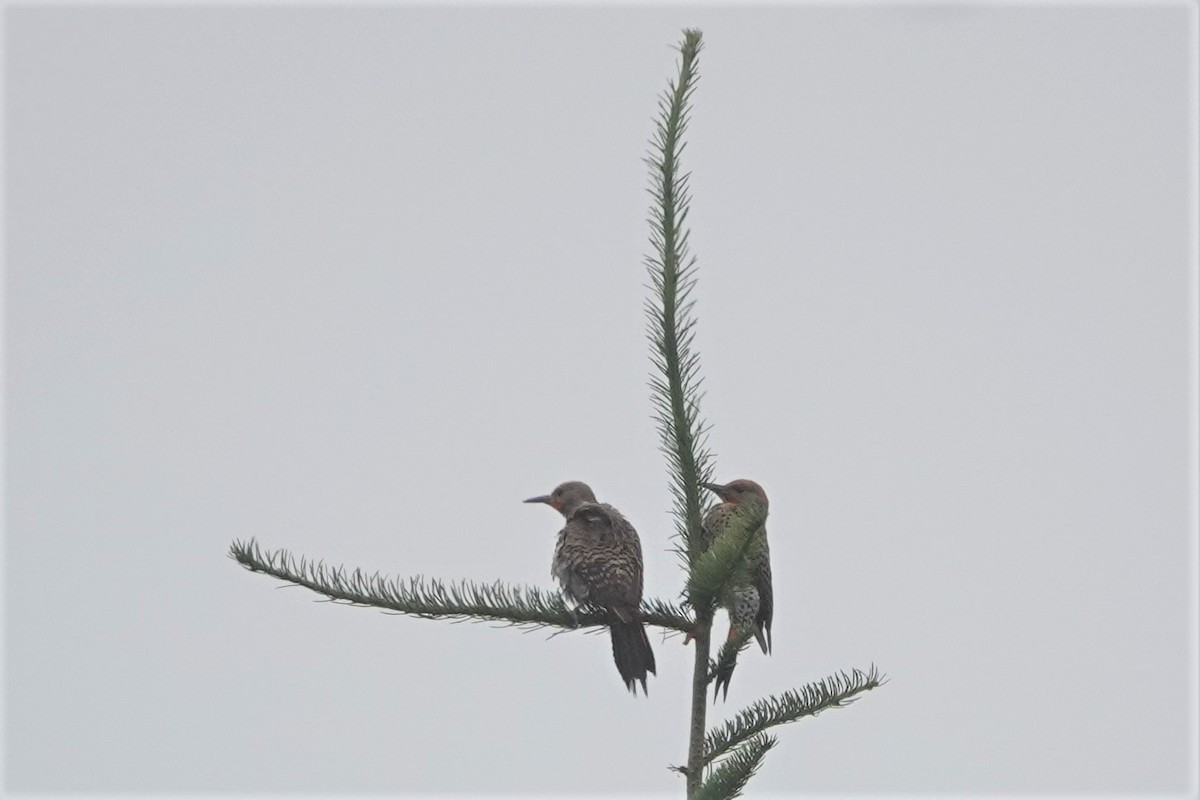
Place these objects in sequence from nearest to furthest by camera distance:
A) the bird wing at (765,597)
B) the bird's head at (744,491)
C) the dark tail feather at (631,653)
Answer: the dark tail feather at (631,653) < the bird wing at (765,597) < the bird's head at (744,491)

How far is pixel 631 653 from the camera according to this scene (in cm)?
420

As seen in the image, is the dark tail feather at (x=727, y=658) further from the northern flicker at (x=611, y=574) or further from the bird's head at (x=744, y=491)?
the bird's head at (x=744, y=491)

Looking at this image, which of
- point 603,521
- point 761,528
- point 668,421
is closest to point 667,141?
point 668,421

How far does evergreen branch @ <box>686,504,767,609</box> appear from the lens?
9.90 feet

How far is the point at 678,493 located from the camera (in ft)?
11.5

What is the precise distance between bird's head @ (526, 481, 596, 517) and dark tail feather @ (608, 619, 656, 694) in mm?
2097

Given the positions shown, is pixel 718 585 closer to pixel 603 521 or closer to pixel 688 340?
pixel 688 340

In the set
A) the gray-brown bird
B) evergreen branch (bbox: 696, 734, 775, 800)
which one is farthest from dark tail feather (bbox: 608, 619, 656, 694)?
evergreen branch (bbox: 696, 734, 775, 800)

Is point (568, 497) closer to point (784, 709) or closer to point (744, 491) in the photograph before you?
point (744, 491)

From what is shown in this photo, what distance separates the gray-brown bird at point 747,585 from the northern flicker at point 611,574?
0.32m

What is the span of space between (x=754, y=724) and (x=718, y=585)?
424mm

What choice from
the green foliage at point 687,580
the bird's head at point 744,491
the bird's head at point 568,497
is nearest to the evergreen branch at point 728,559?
the green foliage at point 687,580

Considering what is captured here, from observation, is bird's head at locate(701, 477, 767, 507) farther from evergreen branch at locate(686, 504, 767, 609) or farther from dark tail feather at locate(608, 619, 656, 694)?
evergreen branch at locate(686, 504, 767, 609)

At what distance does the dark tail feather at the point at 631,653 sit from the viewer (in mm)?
4172
